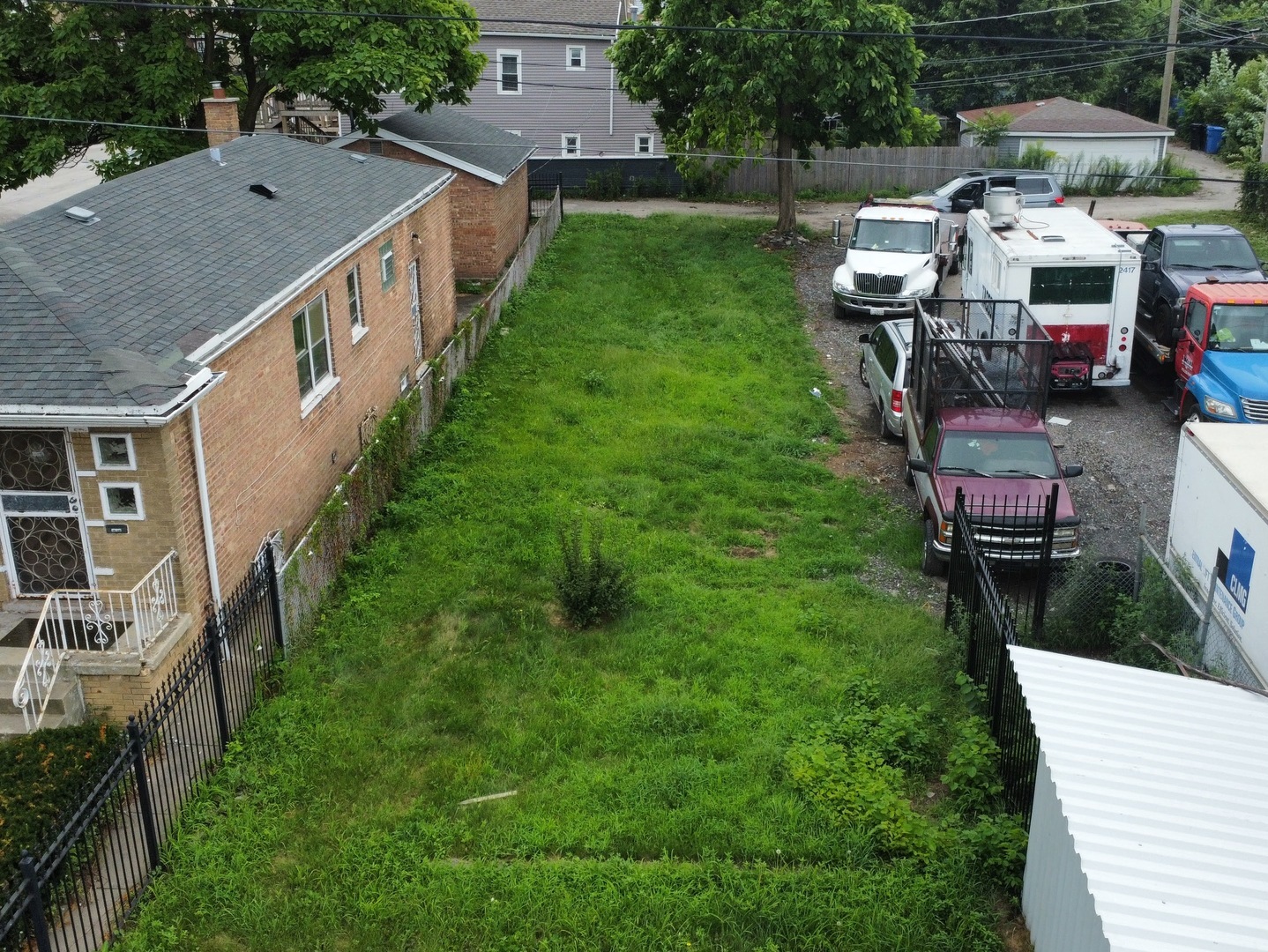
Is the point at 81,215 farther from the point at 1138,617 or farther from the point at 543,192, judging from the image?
the point at 543,192

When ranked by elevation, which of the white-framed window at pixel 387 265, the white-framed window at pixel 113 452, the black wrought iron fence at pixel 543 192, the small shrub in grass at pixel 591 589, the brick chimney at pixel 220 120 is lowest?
the small shrub in grass at pixel 591 589

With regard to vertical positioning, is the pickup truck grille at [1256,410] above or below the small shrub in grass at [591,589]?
above

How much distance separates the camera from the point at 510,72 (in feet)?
141

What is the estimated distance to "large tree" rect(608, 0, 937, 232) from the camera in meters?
29.7

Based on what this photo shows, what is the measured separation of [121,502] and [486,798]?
4515 millimetres

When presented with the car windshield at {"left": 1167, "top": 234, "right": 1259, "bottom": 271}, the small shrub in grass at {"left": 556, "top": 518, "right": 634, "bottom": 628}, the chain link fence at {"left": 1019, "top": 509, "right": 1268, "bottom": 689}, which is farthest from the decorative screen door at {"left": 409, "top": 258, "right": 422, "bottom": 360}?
the car windshield at {"left": 1167, "top": 234, "right": 1259, "bottom": 271}

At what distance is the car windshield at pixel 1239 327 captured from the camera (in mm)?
18797

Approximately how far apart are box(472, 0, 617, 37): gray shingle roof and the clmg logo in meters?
34.6

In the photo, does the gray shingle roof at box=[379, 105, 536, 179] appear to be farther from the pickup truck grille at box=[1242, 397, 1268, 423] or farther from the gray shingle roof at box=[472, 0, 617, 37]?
the pickup truck grille at box=[1242, 397, 1268, 423]

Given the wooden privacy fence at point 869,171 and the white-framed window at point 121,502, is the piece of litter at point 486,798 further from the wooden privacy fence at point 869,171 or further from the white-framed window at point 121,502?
the wooden privacy fence at point 869,171

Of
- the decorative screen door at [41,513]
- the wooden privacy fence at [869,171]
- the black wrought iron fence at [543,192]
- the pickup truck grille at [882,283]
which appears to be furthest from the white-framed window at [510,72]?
the decorative screen door at [41,513]

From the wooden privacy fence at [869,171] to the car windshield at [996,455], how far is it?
27601 mm

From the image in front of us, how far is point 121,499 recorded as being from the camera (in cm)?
1113

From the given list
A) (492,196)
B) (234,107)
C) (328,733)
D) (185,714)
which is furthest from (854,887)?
(492,196)
